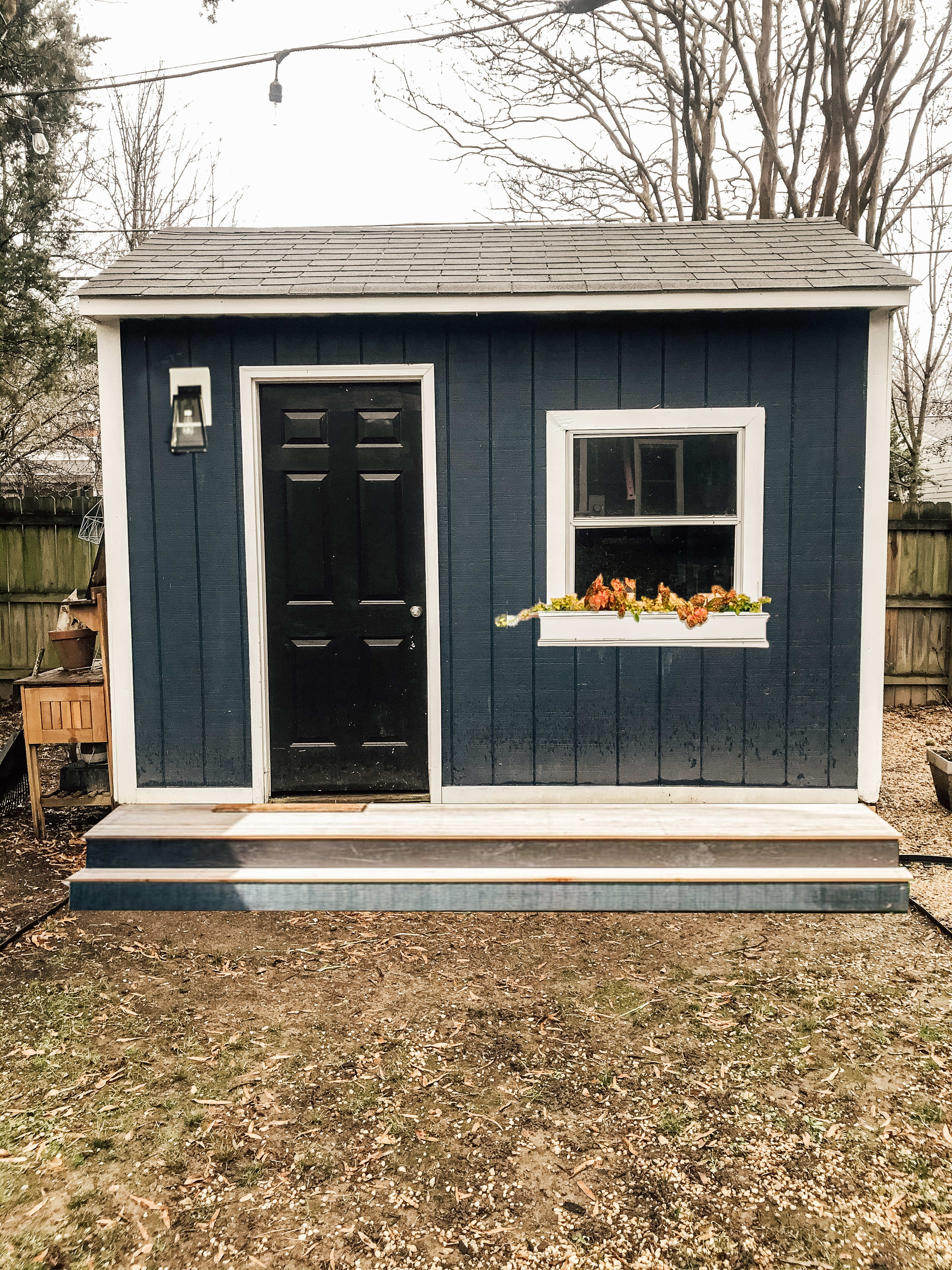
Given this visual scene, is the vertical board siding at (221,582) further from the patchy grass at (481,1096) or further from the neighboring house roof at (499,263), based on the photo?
the patchy grass at (481,1096)

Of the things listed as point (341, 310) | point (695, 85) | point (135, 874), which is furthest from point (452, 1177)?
point (695, 85)

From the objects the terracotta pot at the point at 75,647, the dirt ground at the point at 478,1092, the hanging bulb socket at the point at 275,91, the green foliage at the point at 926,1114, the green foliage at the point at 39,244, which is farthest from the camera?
the green foliage at the point at 39,244

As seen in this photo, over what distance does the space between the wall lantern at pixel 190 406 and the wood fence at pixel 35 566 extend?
4355 millimetres

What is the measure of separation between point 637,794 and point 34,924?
283cm

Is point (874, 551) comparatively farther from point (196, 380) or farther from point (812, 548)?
point (196, 380)

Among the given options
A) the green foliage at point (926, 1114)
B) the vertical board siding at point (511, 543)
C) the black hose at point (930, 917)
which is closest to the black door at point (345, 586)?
the vertical board siding at point (511, 543)

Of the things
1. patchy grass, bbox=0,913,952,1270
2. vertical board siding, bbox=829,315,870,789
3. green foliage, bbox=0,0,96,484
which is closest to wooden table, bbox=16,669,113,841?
patchy grass, bbox=0,913,952,1270

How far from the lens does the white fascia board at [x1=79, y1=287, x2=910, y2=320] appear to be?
4.04m

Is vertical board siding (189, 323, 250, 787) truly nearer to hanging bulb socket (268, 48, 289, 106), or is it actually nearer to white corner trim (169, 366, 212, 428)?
white corner trim (169, 366, 212, 428)

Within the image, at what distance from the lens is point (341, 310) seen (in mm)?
4105

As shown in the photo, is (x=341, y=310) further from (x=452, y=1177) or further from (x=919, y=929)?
(x=919, y=929)

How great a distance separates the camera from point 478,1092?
2.68m

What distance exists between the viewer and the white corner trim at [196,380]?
4.29 m

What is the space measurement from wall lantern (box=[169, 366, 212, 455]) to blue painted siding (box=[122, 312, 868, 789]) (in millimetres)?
51
